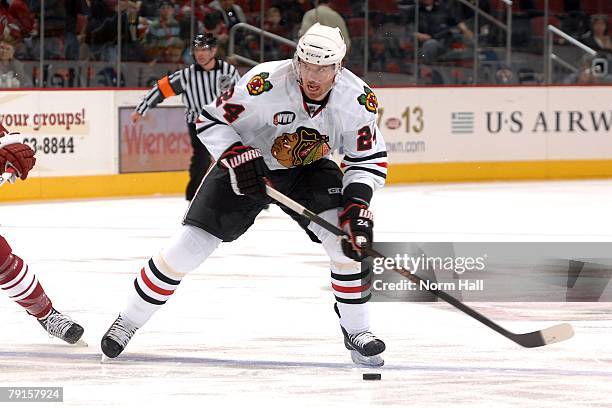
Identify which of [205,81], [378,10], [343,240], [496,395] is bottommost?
[496,395]

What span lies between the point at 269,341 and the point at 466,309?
0.85 m

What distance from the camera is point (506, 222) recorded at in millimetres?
9977

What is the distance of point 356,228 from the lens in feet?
15.0

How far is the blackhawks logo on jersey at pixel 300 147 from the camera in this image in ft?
15.3

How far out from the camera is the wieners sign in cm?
1187

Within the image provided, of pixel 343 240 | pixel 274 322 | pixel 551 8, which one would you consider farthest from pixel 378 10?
pixel 343 240

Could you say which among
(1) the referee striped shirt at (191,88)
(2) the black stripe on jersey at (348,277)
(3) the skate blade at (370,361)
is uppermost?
(1) the referee striped shirt at (191,88)

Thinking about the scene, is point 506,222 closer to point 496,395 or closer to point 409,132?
point 409,132

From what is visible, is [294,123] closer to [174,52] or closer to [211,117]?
[211,117]

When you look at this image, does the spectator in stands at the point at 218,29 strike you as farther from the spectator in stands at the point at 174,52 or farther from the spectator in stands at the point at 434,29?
the spectator in stands at the point at 434,29

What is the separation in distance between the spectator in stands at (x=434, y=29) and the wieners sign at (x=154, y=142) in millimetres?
2797

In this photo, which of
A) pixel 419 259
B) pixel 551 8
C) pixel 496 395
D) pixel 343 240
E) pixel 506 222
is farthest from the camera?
pixel 551 8

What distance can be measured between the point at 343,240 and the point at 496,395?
699 millimetres

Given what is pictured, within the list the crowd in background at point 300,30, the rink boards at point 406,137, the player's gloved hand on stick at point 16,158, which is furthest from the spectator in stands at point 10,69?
the player's gloved hand on stick at point 16,158
